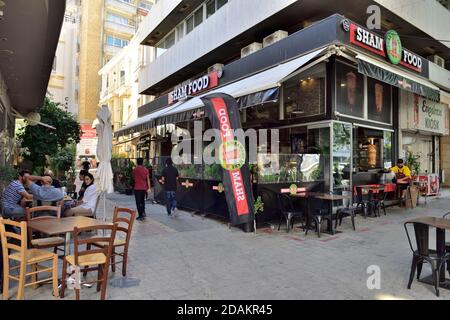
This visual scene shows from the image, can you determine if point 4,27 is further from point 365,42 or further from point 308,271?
point 365,42

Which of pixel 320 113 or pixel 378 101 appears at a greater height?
pixel 378 101

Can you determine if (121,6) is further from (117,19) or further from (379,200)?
(379,200)

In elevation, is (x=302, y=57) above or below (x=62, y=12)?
above

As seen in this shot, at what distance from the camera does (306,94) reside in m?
10.6

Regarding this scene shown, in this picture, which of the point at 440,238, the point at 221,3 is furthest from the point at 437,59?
the point at 440,238

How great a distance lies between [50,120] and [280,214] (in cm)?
1114

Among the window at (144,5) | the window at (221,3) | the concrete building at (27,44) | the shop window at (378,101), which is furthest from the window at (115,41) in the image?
the shop window at (378,101)

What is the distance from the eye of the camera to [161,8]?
19562mm

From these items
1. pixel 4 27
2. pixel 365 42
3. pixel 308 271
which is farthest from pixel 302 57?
pixel 4 27

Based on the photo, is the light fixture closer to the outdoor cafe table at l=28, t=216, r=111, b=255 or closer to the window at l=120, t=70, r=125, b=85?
the outdoor cafe table at l=28, t=216, r=111, b=255

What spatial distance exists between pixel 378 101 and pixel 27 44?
10.9 m

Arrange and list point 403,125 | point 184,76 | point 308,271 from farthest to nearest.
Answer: point 184,76 → point 403,125 → point 308,271
